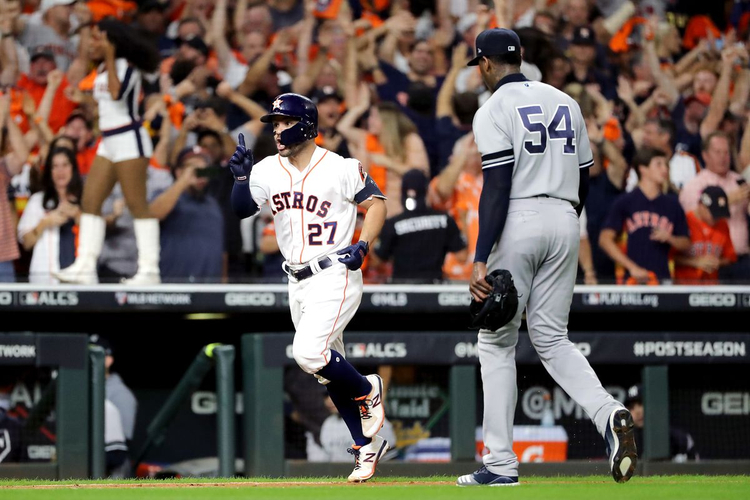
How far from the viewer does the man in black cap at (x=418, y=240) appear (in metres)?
8.06

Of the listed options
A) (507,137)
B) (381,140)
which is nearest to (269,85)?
(381,140)

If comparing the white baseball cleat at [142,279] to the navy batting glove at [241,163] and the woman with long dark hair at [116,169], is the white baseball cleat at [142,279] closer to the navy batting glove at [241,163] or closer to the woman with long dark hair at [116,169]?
the woman with long dark hair at [116,169]

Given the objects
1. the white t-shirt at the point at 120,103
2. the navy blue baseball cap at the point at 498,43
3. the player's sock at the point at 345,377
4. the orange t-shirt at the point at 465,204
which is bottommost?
the player's sock at the point at 345,377

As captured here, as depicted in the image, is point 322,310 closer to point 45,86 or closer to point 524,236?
point 524,236

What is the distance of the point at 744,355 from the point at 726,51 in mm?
3015

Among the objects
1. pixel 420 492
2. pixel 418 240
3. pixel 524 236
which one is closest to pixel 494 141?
pixel 524 236

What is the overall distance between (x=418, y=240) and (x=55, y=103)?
289cm

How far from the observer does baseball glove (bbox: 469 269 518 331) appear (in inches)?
172

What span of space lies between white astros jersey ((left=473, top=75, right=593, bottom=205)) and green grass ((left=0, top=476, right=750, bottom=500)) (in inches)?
45.7

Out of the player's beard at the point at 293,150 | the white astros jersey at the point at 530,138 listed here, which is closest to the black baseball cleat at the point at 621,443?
the white astros jersey at the point at 530,138

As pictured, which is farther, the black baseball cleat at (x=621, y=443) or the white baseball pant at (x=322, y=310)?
the white baseball pant at (x=322, y=310)

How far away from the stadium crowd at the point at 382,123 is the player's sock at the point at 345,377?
285 cm

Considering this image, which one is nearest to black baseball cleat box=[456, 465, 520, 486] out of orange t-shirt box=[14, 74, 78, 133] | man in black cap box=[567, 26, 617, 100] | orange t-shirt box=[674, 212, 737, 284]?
orange t-shirt box=[674, 212, 737, 284]

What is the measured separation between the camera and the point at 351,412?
5.30 meters
